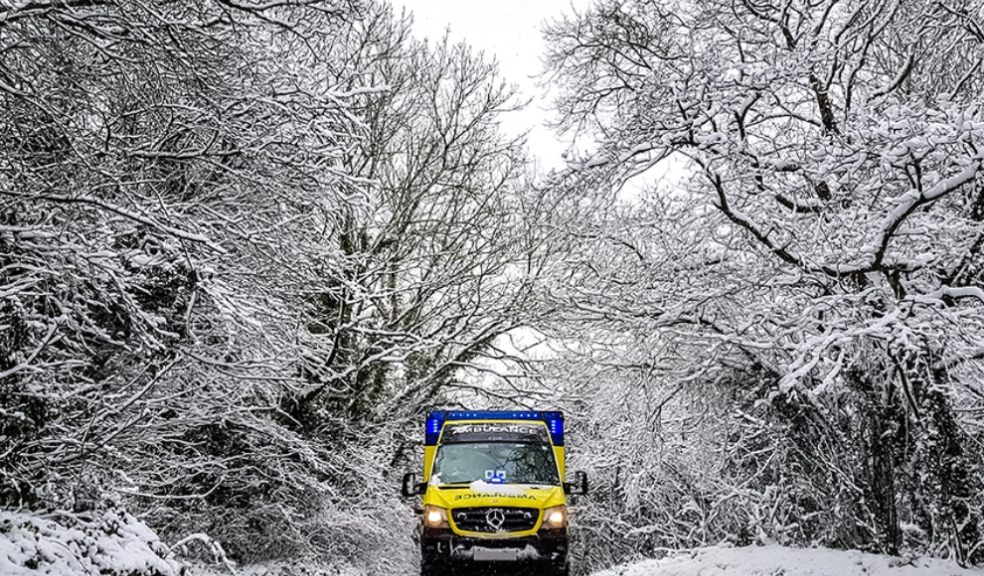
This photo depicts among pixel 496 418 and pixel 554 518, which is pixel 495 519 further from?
pixel 496 418

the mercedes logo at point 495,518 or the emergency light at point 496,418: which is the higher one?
the emergency light at point 496,418

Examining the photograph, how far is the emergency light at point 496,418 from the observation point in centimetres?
1329

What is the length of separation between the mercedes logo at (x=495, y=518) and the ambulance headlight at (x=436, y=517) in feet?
1.71

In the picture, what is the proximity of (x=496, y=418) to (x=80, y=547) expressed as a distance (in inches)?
271

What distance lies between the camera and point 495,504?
11.3 metres

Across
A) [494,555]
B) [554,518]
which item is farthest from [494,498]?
[554,518]

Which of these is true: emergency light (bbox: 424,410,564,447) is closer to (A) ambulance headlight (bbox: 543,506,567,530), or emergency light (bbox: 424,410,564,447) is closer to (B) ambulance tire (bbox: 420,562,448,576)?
(A) ambulance headlight (bbox: 543,506,567,530)

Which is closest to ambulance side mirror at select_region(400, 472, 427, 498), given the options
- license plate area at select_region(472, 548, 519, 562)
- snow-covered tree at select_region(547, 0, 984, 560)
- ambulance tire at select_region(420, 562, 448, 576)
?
ambulance tire at select_region(420, 562, 448, 576)

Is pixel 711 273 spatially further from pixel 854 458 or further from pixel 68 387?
pixel 68 387

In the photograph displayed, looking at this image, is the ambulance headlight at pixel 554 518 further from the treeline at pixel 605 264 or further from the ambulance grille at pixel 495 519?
the treeline at pixel 605 264

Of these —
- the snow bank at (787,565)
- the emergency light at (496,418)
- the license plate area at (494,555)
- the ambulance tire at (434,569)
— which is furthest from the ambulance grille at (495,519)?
the snow bank at (787,565)

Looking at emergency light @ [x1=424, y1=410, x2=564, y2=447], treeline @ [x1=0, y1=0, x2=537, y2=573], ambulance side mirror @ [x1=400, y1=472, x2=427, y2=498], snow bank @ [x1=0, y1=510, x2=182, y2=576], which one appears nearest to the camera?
snow bank @ [x1=0, y1=510, x2=182, y2=576]

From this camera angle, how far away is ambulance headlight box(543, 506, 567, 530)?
446 inches

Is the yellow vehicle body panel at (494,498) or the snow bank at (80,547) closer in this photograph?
the snow bank at (80,547)
